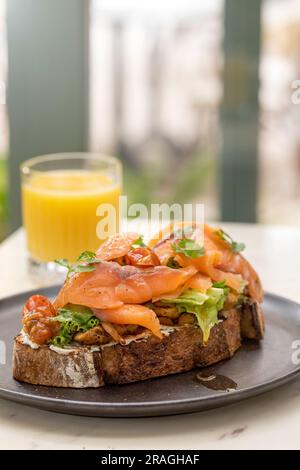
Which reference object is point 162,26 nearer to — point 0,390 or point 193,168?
point 193,168

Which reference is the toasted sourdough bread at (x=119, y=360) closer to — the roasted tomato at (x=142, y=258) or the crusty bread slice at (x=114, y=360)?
the crusty bread slice at (x=114, y=360)

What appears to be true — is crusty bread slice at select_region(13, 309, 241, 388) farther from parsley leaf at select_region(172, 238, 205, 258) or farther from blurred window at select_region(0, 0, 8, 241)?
blurred window at select_region(0, 0, 8, 241)

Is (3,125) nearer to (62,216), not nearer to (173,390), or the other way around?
(62,216)

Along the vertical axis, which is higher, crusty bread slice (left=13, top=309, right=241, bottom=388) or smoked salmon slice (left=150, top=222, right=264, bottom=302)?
smoked salmon slice (left=150, top=222, right=264, bottom=302)

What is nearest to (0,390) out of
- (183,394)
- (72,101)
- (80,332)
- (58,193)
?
(80,332)

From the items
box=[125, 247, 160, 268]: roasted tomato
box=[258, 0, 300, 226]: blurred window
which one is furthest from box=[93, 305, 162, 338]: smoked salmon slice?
box=[258, 0, 300, 226]: blurred window
